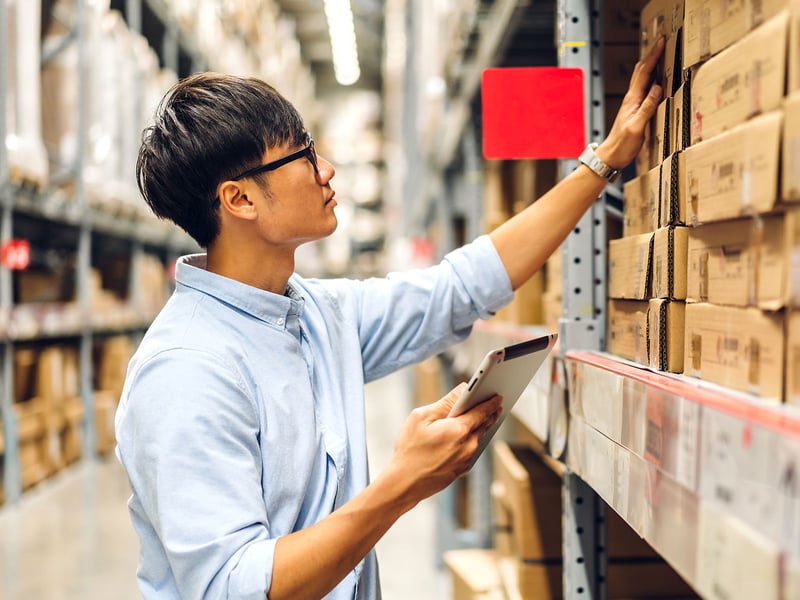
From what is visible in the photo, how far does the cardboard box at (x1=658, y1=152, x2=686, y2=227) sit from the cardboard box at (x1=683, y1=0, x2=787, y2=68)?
13cm

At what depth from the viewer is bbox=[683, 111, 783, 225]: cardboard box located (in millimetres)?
808

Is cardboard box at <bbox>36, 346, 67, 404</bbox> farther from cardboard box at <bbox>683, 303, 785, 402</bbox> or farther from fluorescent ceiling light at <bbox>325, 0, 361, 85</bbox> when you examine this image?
fluorescent ceiling light at <bbox>325, 0, 361, 85</bbox>

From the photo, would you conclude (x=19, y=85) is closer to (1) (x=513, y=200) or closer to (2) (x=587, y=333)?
(1) (x=513, y=200)

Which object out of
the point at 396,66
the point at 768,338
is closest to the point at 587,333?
the point at 768,338

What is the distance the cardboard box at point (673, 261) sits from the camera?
45.5 inches

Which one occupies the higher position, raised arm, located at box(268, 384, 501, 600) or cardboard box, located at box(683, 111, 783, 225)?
cardboard box, located at box(683, 111, 783, 225)

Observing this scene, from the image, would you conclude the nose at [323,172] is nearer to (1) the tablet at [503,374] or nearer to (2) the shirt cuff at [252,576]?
(1) the tablet at [503,374]

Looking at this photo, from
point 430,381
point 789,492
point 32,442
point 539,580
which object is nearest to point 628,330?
point 789,492

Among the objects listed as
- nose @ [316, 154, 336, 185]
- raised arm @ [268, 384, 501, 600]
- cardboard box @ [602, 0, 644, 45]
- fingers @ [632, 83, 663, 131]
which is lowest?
raised arm @ [268, 384, 501, 600]

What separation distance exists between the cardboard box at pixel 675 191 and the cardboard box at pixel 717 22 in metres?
0.13

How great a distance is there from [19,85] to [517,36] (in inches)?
134

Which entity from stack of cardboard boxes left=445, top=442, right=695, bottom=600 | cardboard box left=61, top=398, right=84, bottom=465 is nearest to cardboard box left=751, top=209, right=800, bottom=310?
stack of cardboard boxes left=445, top=442, right=695, bottom=600

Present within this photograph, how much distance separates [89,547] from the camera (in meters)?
4.23

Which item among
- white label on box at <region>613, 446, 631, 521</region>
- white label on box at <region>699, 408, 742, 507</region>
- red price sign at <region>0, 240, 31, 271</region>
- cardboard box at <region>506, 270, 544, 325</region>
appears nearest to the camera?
white label on box at <region>699, 408, 742, 507</region>
